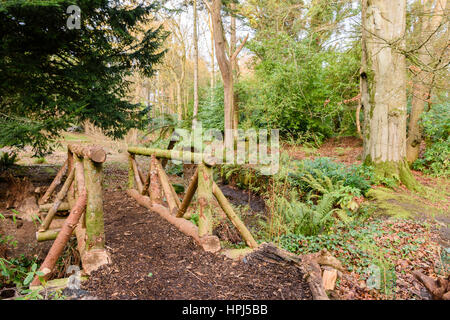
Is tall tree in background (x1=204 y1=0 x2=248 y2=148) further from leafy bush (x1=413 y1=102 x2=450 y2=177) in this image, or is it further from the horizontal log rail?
leafy bush (x1=413 y1=102 x2=450 y2=177)

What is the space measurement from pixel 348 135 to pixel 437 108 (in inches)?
185

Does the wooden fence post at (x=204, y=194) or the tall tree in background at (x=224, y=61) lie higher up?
the tall tree in background at (x=224, y=61)

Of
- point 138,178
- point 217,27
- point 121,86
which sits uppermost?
point 217,27

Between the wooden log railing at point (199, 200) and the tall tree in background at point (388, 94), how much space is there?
4695 mm

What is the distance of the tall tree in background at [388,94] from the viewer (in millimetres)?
6078

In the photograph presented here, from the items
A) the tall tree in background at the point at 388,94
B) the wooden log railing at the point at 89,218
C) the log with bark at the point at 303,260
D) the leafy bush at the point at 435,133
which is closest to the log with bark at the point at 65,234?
the wooden log railing at the point at 89,218

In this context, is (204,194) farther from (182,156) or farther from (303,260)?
(303,260)

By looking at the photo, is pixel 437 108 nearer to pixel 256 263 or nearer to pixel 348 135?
pixel 348 135

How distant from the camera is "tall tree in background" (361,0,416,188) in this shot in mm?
6078

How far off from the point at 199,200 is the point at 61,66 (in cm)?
570

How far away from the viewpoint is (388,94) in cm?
613

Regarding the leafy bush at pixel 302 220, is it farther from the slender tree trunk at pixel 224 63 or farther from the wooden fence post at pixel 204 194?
the slender tree trunk at pixel 224 63

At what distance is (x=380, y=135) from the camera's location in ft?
20.5
